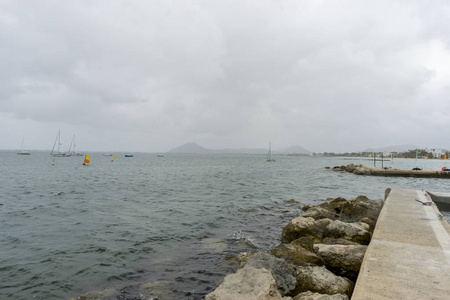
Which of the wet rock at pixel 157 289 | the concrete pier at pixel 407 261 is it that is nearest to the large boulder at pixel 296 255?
the concrete pier at pixel 407 261

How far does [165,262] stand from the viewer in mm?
8633

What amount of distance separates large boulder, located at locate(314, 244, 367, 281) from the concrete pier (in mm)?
501

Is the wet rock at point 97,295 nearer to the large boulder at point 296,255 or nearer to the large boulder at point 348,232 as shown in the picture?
the large boulder at point 296,255

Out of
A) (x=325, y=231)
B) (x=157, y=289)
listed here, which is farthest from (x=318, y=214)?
(x=157, y=289)

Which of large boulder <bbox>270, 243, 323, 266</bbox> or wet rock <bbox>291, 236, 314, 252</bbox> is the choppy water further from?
wet rock <bbox>291, 236, 314, 252</bbox>

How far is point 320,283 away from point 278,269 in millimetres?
932

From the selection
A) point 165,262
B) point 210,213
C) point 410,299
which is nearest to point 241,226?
point 210,213

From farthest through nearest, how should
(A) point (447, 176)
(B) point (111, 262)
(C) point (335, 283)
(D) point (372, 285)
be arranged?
(A) point (447, 176)
(B) point (111, 262)
(C) point (335, 283)
(D) point (372, 285)

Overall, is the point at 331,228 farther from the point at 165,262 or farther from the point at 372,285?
the point at 165,262

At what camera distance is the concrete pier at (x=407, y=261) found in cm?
412

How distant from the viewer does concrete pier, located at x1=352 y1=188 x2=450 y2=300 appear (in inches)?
162

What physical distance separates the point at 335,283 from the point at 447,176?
169 feet

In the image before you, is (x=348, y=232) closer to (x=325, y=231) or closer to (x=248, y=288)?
(x=325, y=231)

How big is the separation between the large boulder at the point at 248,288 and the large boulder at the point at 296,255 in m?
2.14
